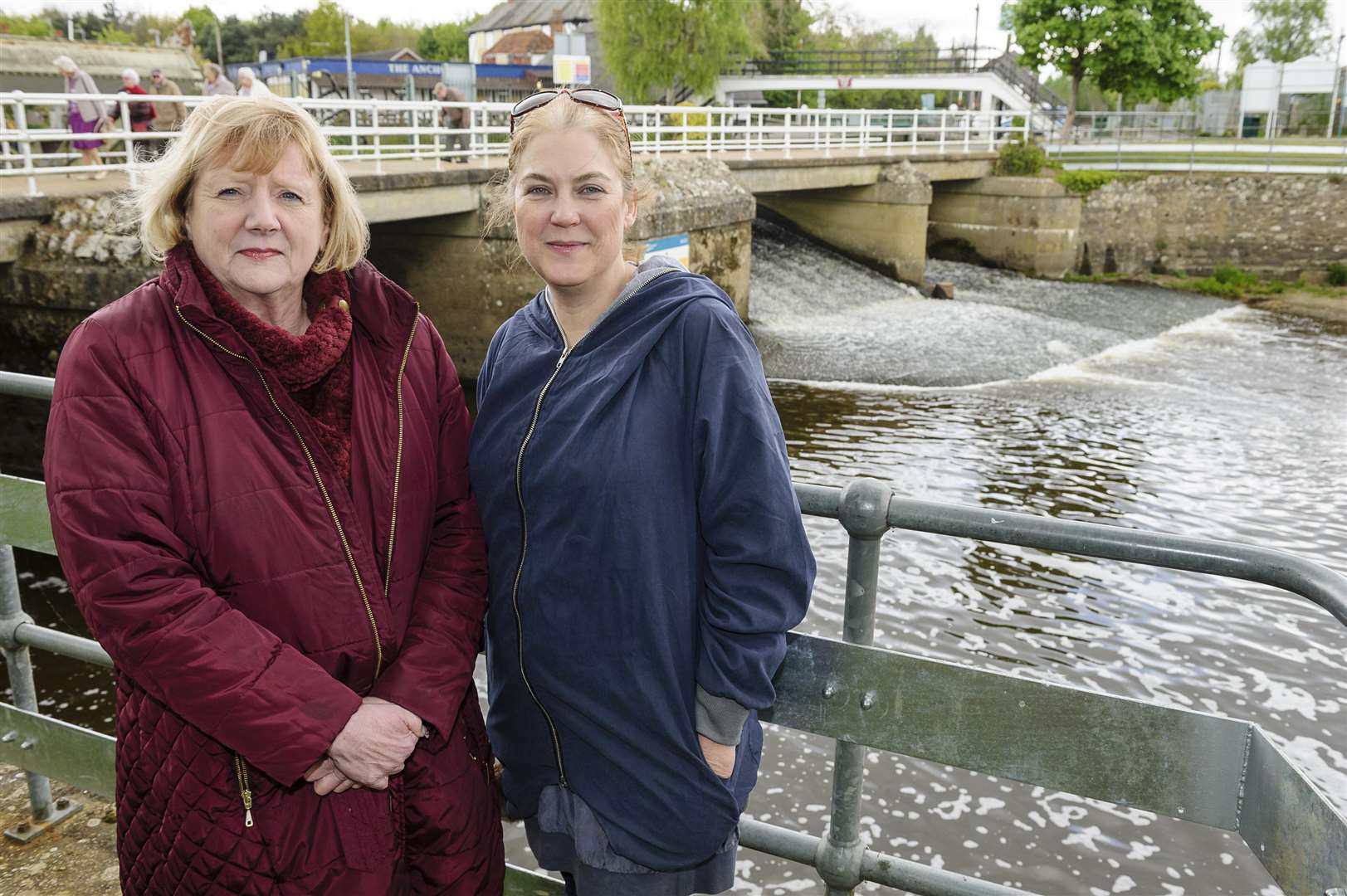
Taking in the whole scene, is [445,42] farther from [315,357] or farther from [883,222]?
[315,357]

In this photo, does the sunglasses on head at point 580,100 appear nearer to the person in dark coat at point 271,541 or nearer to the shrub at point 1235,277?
the person in dark coat at point 271,541

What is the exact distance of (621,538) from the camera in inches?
71.4

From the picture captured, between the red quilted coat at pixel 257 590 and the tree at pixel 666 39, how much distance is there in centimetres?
4465

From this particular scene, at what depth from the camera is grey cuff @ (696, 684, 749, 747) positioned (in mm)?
1835

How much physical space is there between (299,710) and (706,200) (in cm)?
1594

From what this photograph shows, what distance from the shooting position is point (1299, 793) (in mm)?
1564

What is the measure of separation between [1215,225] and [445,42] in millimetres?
67123

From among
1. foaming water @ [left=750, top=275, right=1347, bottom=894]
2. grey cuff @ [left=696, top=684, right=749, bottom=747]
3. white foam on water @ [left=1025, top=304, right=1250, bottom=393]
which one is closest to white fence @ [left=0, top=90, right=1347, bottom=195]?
foaming water @ [left=750, top=275, right=1347, bottom=894]

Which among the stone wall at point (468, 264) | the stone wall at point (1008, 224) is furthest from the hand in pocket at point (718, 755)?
the stone wall at point (1008, 224)

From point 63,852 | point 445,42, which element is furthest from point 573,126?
point 445,42

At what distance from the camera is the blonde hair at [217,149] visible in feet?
6.20

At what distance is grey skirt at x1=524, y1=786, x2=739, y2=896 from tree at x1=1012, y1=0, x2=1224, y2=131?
38.3 metres

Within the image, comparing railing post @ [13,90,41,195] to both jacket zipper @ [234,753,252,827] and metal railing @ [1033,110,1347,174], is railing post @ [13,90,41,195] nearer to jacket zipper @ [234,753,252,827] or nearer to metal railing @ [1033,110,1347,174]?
jacket zipper @ [234,753,252,827]

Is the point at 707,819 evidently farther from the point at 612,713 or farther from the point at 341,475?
the point at 341,475
